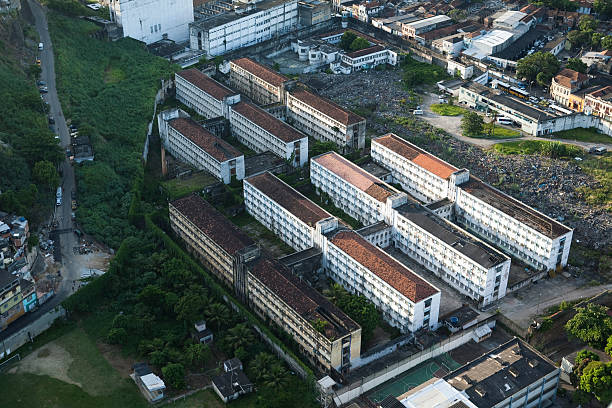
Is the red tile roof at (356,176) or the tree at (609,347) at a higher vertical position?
the red tile roof at (356,176)

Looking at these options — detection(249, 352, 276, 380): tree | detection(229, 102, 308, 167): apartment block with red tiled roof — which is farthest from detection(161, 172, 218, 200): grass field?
detection(249, 352, 276, 380): tree

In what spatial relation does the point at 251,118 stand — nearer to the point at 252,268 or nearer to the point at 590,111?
the point at 252,268

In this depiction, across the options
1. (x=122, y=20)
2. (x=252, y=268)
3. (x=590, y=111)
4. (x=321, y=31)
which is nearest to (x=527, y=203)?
(x=590, y=111)

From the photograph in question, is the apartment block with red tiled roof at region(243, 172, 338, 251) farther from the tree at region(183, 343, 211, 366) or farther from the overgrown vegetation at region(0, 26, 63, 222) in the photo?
the overgrown vegetation at region(0, 26, 63, 222)

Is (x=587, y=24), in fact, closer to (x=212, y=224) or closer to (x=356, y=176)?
(x=356, y=176)

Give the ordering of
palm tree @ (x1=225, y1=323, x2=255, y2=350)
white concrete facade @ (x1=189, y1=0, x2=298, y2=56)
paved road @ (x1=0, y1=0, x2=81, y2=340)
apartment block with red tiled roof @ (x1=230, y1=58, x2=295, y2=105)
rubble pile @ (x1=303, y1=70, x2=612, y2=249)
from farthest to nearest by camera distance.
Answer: white concrete facade @ (x1=189, y1=0, x2=298, y2=56) < apartment block with red tiled roof @ (x1=230, y1=58, x2=295, y2=105) < rubble pile @ (x1=303, y1=70, x2=612, y2=249) < paved road @ (x1=0, y1=0, x2=81, y2=340) < palm tree @ (x1=225, y1=323, x2=255, y2=350)

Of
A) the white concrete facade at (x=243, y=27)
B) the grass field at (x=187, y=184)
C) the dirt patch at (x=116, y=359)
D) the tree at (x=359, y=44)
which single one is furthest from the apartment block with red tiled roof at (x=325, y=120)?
the dirt patch at (x=116, y=359)

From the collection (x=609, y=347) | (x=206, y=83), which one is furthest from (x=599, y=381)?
(x=206, y=83)

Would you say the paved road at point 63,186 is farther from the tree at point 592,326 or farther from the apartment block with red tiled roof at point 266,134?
the tree at point 592,326
